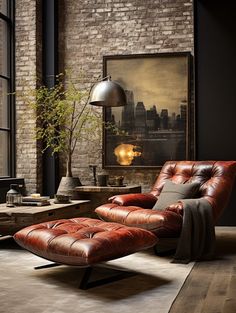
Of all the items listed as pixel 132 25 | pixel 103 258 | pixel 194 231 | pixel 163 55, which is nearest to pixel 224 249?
pixel 194 231

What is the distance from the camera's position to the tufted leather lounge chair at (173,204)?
491 cm

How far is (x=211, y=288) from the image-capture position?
3842 mm

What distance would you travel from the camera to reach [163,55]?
24.8ft

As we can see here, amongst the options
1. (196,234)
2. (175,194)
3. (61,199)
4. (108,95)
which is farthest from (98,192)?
(196,234)

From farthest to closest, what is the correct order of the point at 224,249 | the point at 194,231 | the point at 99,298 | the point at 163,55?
the point at 163,55, the point at 224,249, the point at 194,231, the point at 99,298

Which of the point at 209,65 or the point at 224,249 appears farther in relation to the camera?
the point at 209,65

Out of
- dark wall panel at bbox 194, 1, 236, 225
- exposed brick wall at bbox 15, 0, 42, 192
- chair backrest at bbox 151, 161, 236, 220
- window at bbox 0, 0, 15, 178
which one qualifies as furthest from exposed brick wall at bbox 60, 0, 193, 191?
chair backrest at bbox 151, 161, 236, 220

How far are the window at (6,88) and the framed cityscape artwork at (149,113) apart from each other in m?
1.36

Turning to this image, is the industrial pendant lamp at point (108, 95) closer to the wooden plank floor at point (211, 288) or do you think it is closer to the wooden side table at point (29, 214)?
the wooden side table at point (29, 214)

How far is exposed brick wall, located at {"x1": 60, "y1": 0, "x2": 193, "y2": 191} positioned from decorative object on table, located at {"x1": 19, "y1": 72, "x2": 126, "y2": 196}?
20 centimetres

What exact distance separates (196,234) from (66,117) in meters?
3.49

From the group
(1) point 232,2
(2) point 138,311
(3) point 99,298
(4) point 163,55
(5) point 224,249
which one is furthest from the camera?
(4) point 163,55

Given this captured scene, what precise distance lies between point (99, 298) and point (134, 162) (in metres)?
4.15

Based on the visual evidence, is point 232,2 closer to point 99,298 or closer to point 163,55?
point 163,55
